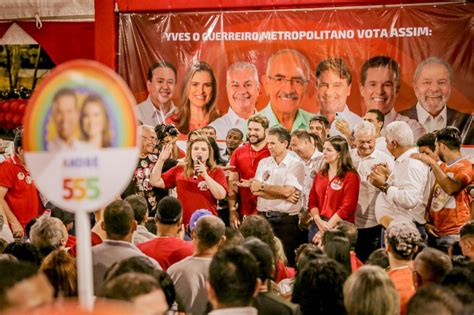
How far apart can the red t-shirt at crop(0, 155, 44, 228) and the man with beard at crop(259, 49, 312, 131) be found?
7.95 ft

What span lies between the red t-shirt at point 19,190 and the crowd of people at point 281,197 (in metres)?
0.01

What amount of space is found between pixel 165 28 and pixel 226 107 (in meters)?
1.10

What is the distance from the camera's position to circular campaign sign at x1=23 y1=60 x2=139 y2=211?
2.82 metres

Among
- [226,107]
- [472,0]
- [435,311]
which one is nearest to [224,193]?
[226,107]

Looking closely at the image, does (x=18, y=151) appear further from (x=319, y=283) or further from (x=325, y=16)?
(x=319, y=283)

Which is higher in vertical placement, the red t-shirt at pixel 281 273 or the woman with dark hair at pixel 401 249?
the woman with dark hair at pixel 401 249

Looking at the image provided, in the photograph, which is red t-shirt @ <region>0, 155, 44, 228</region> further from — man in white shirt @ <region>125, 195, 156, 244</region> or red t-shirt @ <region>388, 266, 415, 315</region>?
red t-shirt @ <region>388, 266, 415, 315</region>

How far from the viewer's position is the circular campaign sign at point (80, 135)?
111 inches

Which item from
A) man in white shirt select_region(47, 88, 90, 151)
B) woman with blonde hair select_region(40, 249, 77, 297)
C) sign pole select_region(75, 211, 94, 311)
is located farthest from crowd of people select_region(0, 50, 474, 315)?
man in white shirt select_region(47, 88, 90, 151)

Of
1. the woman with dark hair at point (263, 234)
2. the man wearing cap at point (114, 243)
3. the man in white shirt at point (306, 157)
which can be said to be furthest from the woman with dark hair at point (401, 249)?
the man in white shirt at point (306, 157)

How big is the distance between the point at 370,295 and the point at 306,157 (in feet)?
13.7

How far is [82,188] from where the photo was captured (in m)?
2.83

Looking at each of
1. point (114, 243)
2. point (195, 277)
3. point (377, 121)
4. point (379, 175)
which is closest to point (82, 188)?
point (195, 277)

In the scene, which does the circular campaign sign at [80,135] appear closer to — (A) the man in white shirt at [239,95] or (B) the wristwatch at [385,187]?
(B) the wristwatch at [385,187]
